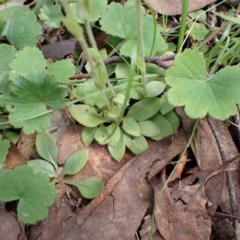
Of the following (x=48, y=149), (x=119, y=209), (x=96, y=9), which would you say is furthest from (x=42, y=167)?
(x=96, y=9)

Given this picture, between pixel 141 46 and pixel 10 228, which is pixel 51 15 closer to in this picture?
pixel 141 46

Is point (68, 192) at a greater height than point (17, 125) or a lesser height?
lesser

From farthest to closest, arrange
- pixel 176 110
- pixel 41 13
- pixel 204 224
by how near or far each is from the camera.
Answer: pixel 41 13 → pixel 176 110 → pixel 204 224

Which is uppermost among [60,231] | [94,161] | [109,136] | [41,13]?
[41,13]

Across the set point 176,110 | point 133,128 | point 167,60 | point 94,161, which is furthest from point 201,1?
point 94,161

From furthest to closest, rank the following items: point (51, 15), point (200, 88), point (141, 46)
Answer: point (51, 15) → point (200, 88) → point (141, 46)

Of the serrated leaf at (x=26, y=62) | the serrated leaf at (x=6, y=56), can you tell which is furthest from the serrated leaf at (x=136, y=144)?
the serrated leaf at (x=6, y=56)

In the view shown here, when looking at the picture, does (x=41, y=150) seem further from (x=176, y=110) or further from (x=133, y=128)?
(x=176, y=110)
